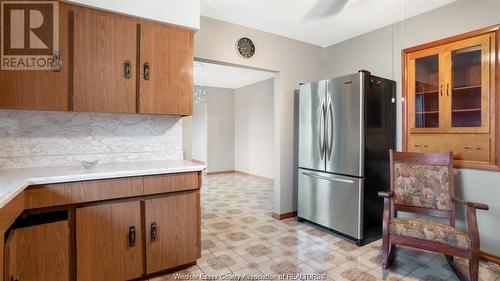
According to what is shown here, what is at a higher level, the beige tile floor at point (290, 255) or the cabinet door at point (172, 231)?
the cabinet door at point (172, 231)

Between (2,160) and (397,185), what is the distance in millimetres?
3494

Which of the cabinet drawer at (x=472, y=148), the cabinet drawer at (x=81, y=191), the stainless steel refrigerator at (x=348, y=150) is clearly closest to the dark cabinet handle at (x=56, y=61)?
the cabinet drawer at (x=81, y=191)

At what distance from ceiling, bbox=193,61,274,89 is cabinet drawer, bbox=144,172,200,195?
10.2 feet

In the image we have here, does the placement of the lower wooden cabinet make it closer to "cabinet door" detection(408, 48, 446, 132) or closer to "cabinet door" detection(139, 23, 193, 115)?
"cabinet door" detection(139, 23, 193, 115)

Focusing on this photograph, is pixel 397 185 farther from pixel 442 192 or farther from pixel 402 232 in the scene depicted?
pixel 402 232

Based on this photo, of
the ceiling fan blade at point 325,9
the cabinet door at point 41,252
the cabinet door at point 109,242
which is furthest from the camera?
the ceiling fan blade at point 325,9

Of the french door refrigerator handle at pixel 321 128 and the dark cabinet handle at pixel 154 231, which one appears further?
the french door refrigerator handle at pixel 321 128

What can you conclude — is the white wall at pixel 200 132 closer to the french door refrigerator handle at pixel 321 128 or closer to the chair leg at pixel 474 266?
the french door refrigerator handle at pixel 321 128

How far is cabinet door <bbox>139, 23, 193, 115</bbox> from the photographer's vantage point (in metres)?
2.22

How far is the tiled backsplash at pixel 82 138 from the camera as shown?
208cm

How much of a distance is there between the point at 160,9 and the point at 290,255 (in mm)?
2557

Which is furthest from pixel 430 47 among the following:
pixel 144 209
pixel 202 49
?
pixel 144 209

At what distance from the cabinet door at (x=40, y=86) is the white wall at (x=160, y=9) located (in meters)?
0.31

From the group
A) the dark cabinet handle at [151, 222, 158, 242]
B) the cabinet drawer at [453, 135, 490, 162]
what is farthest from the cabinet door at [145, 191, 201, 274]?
the cabinet drawer at [453, 135, 490, 162]
